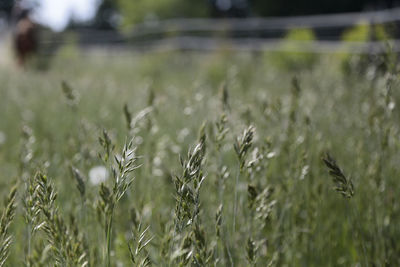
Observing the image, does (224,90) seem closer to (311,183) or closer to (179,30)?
(311,183)

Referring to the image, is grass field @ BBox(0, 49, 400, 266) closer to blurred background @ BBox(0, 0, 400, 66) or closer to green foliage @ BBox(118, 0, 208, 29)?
blurred background @ BBox(0, 0, 400, 66)

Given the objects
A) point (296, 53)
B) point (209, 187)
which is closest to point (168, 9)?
point (296, 53)

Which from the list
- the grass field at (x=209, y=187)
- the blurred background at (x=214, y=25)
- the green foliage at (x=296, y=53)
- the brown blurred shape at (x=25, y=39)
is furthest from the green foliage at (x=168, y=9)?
the grass field at (x=209, y=187)

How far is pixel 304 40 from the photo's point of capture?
10.5 meters

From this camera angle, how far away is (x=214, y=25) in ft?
54.6

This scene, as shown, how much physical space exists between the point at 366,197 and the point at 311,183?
0.30 metres

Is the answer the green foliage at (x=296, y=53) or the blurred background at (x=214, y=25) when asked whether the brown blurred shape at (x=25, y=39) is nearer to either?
the blurred background at (x=214, y=25)

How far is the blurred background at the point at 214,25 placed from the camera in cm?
1092

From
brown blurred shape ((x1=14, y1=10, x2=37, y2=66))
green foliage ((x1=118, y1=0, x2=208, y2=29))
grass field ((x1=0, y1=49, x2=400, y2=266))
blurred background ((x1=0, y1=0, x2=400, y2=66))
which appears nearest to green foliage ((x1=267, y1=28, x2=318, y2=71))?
blurred background ((x1=0, y1=0, x2=400, y2=66))

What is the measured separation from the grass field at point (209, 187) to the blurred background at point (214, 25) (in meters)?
0.54

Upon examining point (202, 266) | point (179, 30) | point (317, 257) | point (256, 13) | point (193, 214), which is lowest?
point (256, 13)

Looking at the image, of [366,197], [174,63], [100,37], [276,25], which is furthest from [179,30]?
[366,197]

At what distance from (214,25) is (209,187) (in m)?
15.6

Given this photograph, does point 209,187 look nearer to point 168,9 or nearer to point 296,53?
point 296,53
